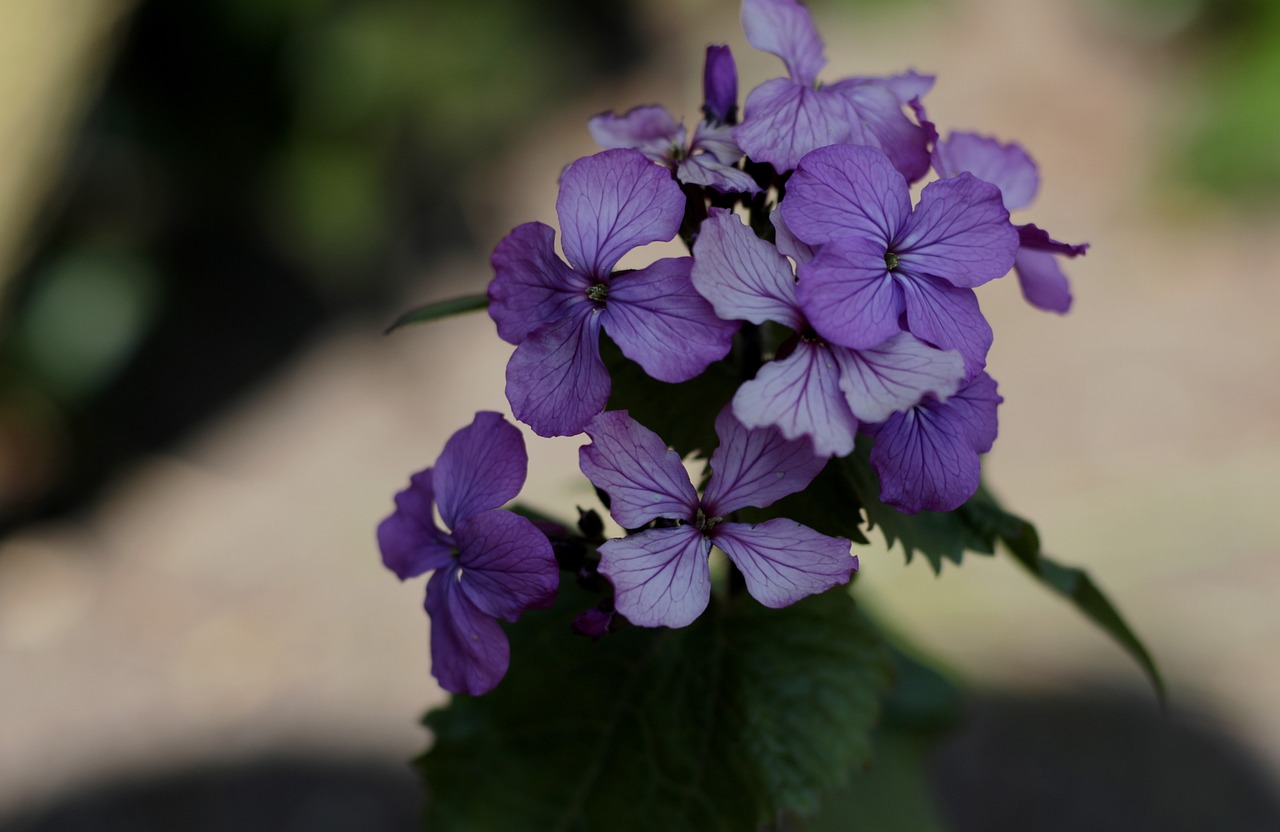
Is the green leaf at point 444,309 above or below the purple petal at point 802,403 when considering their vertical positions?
above

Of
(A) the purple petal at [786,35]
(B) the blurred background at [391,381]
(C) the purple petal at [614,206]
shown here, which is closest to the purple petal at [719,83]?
(A) the purple petal at [786,35]

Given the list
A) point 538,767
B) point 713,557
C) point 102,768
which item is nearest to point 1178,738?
point 713,557

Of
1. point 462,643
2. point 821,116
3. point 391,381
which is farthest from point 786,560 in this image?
point 391,381

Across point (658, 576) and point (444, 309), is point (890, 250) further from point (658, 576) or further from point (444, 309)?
point (444, 309)

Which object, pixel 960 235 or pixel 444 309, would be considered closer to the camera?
pixel 960 235

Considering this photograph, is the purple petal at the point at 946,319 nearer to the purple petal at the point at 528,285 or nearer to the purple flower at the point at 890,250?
the purple flower at the point at 890,250

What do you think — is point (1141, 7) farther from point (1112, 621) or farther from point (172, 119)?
point (1112, 621)
